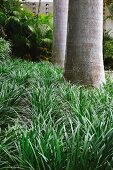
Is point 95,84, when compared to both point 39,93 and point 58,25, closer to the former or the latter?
point 39,93

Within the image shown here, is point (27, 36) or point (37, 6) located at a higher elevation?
point (37, 6)

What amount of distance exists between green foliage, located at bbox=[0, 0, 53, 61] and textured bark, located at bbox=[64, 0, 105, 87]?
10645 mm

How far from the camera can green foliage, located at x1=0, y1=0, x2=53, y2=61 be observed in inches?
716

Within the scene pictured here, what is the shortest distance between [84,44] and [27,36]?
37.3 ft

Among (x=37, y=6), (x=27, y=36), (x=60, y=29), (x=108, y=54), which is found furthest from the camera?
(x=37, y=6)

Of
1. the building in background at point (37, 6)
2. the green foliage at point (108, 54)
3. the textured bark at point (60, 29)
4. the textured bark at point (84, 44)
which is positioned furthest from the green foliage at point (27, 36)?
the textured bark at point (84, 44)

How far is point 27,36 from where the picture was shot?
61.0 feet

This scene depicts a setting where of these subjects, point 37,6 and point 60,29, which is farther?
point 37,6

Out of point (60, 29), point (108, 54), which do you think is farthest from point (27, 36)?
point (60, 29)

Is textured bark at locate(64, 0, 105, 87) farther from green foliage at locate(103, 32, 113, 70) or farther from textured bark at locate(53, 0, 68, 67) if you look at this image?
green foliage at locate(103, 32, 113, 70)

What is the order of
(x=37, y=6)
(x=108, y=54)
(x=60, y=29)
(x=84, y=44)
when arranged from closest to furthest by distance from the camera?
(x=84, y=44), (x=60, y=29), (x=108, y=54), (x=37, y=6)

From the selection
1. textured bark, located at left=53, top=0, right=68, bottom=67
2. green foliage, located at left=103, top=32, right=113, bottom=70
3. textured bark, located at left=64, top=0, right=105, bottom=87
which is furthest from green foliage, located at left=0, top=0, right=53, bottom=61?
textured bark, located at left=64, top=0, right=105, bottom=87

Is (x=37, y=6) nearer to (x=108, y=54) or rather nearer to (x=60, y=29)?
(x=108, y=54)

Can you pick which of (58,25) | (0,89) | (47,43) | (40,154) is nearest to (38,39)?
(47,43)
